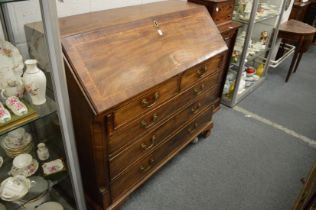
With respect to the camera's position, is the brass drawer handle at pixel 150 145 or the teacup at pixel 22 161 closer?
the teacup at pixel 22 161

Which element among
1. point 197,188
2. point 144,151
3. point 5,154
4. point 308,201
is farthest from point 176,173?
point 5,154

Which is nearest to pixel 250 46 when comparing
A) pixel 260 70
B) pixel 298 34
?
pixel 260 70

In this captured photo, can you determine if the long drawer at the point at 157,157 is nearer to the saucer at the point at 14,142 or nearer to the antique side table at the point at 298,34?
the saucer at the point at 14,142

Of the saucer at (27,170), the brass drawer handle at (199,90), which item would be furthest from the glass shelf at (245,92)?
the saucer at (27,170)

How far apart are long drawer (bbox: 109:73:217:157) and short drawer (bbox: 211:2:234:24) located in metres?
0.48

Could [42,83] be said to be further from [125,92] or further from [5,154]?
[5,154]

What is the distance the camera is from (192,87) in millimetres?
1612

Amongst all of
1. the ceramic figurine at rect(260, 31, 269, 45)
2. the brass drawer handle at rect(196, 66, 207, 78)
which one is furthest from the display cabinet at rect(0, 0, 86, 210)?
the ceramic figurine at rect(260, 31, 269, 45)

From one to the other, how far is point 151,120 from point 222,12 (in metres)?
1.12

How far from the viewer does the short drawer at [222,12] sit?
1.88 metres

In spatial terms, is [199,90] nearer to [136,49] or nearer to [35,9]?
[136,49]

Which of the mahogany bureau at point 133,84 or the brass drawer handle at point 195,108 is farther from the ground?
the mahogany bureau at point 133,84

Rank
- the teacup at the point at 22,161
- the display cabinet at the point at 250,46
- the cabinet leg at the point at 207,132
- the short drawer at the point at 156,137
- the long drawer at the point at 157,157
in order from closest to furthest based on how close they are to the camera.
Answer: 1. the teacup at the point at 22,161
2. the short drawer at the point at 156,137
3. the long drawer at the point at 157,157
4. the cabinet leg at the point at 207,132
5. the display cabinet at the point at 250,46

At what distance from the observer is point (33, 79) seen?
3.37 feet
